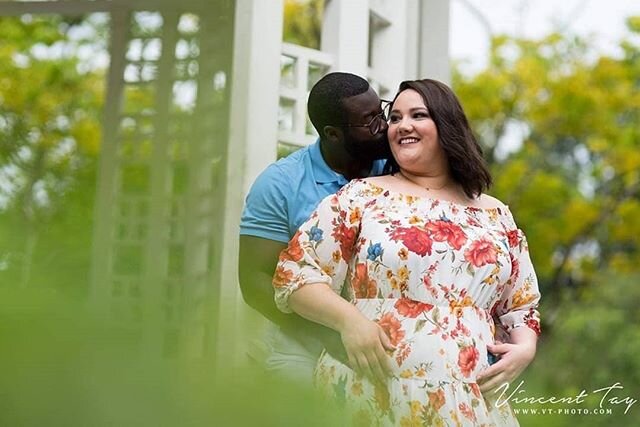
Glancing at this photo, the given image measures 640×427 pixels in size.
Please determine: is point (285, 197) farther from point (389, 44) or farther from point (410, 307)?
point (389, 44)

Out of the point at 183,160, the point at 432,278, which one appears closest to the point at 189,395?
the point at 432,278

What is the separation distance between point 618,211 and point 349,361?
978cm

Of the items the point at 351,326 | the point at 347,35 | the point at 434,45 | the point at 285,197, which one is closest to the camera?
the point at 351,326

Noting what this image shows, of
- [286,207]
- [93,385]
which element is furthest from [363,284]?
[93,385]

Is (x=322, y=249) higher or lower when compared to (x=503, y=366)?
higher

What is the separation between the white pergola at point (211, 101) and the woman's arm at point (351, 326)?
509 millimetres

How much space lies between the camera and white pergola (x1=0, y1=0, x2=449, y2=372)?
3.98m

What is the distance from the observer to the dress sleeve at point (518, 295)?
290cm

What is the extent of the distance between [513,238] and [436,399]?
1.48ft

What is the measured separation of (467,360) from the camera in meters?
2.74

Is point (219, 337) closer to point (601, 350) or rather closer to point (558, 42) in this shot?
point (601, 350)

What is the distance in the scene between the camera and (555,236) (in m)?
12.0

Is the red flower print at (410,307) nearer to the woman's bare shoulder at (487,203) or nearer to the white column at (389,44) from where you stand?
the woman's bare shoulder at (487,203)

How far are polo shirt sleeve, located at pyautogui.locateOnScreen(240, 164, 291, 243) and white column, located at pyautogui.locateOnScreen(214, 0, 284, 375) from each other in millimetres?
935
